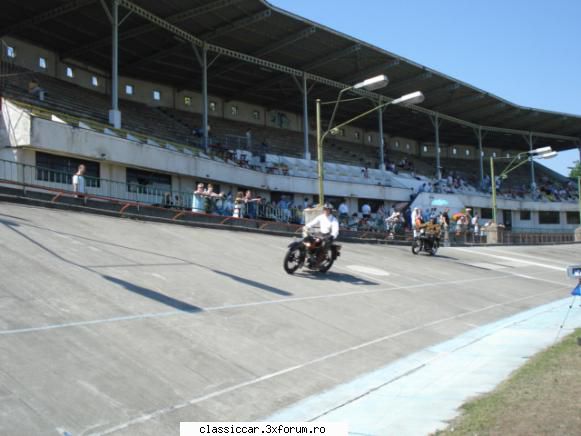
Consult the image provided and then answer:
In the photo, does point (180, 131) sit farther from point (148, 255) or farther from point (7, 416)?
point (7, 416)

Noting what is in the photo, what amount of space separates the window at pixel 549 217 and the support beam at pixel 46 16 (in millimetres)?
59528

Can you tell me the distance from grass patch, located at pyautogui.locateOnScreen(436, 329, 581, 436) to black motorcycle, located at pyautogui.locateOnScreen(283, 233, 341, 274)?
7.17 meters

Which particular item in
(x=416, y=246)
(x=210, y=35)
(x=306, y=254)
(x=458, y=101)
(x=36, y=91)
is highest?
(x=210, y=35)

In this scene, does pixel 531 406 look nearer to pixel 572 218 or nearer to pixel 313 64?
pixel 313 64

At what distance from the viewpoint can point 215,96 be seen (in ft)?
161

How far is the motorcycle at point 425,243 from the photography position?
24344 mm

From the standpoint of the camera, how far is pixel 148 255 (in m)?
12.4

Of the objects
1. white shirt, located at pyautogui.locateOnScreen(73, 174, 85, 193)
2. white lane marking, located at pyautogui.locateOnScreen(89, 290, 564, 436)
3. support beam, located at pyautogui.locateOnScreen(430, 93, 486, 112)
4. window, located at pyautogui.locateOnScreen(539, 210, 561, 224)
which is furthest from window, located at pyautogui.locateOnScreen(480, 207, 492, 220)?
white lane marking, located at pyautogui.locateOnScreen(89, 290, 564, 436)

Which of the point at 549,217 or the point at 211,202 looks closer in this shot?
the point at 211,202

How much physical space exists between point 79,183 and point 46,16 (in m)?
17.8

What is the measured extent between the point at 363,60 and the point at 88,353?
41.0 metres

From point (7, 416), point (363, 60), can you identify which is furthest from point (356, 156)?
point (7, 416)

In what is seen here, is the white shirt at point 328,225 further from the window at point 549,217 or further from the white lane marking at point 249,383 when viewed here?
the window at point 549,217

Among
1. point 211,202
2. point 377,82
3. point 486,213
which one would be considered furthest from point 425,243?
point 486,213
